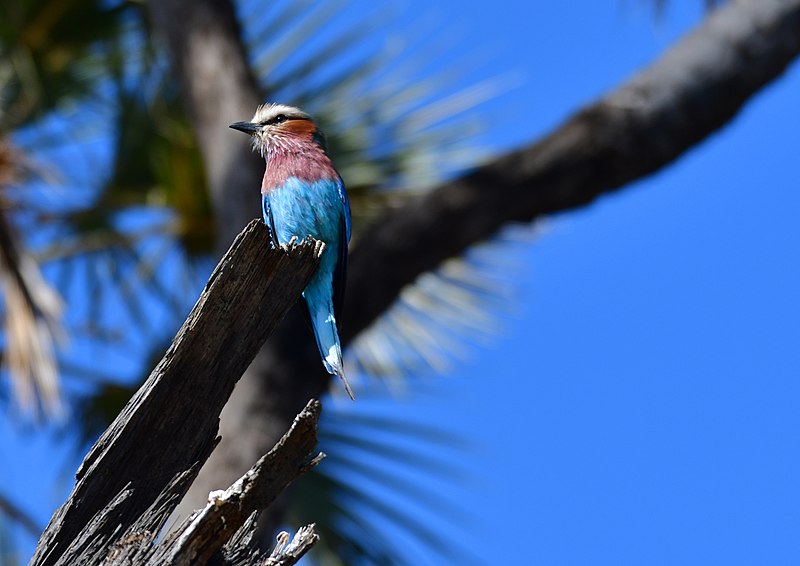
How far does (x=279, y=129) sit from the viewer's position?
422cm

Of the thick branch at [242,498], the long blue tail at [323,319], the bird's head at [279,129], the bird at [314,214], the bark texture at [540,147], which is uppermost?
the bark texture at [540,147]

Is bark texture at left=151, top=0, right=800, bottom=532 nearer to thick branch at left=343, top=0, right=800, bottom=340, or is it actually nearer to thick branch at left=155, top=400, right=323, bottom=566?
thick branch at left=343, top=0, right=800, bottom=340

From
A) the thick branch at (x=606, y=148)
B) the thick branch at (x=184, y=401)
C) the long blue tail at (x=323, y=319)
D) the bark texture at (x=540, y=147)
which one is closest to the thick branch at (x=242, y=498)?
the thick branch at (x=184, y=401)

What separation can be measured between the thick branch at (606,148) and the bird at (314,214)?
0.76m

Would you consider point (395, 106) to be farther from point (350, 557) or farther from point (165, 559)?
point (165, 559)

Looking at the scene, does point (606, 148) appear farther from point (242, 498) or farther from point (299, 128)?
point (242, 498)

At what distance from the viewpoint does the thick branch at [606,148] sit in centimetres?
481

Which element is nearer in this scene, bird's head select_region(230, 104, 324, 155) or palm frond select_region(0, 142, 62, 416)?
bird's head select_region(230, 104, 324, 155)

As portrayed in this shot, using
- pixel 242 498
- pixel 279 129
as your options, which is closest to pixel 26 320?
pixel 279 129

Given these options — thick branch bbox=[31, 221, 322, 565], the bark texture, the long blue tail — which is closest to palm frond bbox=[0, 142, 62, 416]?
the bark texture

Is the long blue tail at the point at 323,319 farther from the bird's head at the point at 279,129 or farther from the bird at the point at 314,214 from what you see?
the bird's head at the point at 279,129

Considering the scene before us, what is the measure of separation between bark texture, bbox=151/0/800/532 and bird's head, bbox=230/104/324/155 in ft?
1.34

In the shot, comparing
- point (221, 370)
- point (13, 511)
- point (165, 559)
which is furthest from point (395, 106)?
point (165, 559)

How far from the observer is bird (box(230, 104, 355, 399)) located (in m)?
3.62
